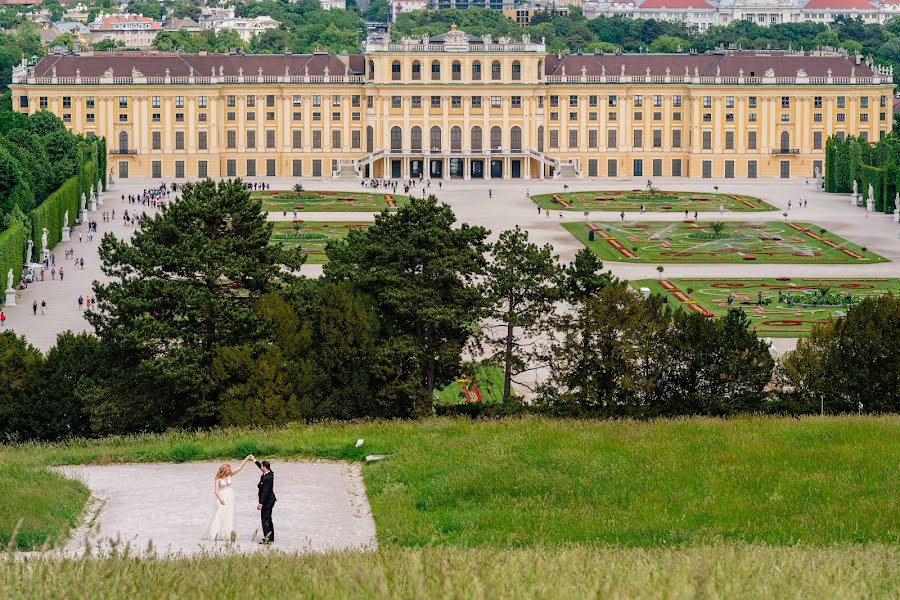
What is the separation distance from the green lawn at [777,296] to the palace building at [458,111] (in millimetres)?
57447

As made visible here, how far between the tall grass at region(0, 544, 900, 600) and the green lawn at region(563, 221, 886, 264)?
54527 mm

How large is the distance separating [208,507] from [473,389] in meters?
20.2

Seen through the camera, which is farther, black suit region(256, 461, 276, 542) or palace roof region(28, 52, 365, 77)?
palace roof region(28, 52, 365, 77)

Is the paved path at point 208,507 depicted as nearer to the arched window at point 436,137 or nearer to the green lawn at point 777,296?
the green lawn at point 777,296

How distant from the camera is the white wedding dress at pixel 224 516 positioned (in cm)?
2278

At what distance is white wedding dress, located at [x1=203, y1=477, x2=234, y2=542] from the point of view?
22781 mm

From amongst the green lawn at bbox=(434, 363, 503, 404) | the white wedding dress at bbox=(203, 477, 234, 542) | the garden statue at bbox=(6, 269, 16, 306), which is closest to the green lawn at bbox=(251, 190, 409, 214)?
the garden statue at bbox=(6, 269, 16, 306)

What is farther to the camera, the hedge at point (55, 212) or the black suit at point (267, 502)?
the hedge at point (55, 212)

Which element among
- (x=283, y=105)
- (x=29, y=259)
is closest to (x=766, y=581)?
(x=29, y=259)

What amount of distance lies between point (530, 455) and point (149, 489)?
5.96 meters

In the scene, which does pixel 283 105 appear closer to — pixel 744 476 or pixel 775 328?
pixel 775 328

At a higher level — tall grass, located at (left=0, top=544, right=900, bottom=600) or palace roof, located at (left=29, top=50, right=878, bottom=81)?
palace roof, located at (left=29, top=50, right=878, bottom=81)

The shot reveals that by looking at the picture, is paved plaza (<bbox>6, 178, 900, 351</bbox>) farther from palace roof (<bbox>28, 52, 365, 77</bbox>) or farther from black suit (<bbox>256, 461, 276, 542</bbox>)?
black suit (<bbox>256, 461, 276, 542</bbox>)

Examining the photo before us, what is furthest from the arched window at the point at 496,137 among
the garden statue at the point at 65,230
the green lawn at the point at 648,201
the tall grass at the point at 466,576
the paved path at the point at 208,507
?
the tall grass at the point at 466,576
